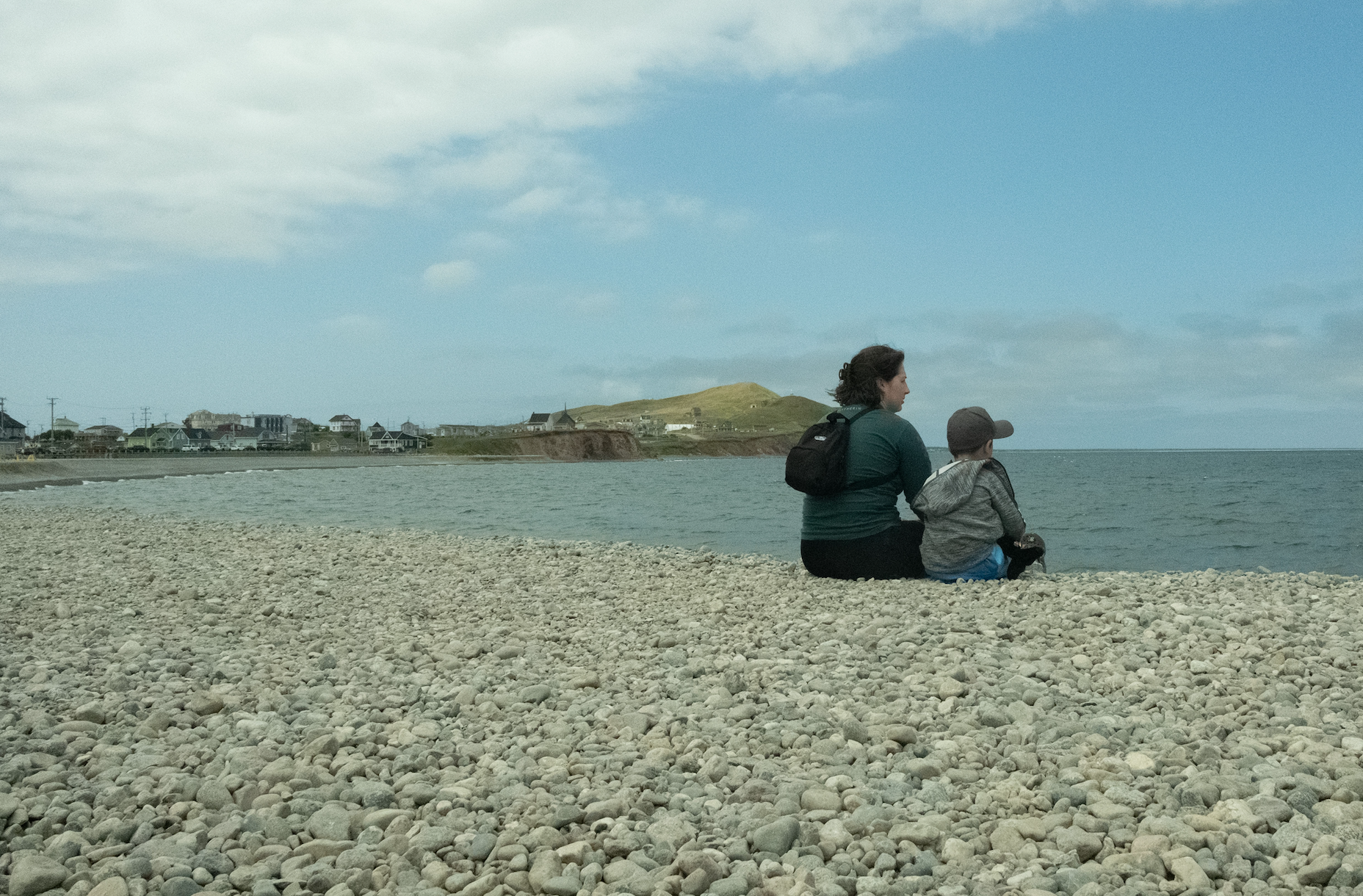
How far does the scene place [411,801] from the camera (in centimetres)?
347

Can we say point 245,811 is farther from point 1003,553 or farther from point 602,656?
point 1003,553

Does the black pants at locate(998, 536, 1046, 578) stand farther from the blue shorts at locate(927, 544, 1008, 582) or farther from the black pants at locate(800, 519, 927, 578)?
the black pants at locate(800, 519, 927, 578)

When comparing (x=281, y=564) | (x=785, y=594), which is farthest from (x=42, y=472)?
(x=785, y=594)

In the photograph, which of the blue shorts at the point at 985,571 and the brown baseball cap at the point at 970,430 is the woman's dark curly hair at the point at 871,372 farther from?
the blue shorts at the point at 985,571

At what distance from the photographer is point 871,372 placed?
766 centimetres

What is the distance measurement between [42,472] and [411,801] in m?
59.1

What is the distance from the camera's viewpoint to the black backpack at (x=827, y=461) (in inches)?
297

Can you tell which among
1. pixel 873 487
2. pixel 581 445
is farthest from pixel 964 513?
pixel 581 445

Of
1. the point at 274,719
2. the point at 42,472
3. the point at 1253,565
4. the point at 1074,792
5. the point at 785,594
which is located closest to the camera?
the point at 1074,792

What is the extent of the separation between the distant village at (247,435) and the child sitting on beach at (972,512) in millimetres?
89487

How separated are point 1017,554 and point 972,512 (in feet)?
2.72

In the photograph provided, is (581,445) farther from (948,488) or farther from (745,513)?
(948,488)

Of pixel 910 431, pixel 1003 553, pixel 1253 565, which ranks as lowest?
pixel 1253 565

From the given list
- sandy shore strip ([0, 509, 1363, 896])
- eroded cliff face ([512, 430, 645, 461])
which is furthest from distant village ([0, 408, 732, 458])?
sandy shore strip ([0, 509, 1363, 896])
